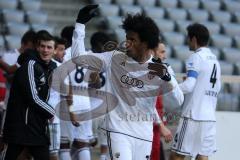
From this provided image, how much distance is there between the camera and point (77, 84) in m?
9.04

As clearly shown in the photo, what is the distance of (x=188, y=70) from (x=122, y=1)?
265 inches

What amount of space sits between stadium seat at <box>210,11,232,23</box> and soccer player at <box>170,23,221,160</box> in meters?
7.00

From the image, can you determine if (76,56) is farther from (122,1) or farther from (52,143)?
(122,1)

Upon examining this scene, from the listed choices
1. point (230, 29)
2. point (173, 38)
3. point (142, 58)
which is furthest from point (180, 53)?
point (142, 58)

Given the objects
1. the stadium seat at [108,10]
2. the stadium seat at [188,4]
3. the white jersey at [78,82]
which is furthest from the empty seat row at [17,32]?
the white jersey at [78,82]

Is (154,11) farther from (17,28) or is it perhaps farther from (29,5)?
(17,28)

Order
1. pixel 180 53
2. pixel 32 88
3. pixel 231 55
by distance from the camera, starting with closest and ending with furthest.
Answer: pixel 32 88 → pixel 180 53 → pixel 231 55

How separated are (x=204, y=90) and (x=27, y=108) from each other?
2.62 meters

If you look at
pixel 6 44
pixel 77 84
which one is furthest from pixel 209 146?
pixel 6 44

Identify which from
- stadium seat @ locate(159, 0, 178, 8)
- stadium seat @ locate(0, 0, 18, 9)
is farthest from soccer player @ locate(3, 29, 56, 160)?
stadium seat @ locate(159, 0, 178, 8)

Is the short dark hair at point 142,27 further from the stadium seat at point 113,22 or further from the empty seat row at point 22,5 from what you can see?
the empty seat row at point 22,5

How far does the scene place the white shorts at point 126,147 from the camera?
6.39 metres

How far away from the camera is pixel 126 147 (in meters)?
6.40

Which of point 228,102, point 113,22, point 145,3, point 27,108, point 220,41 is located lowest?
point 27,108
